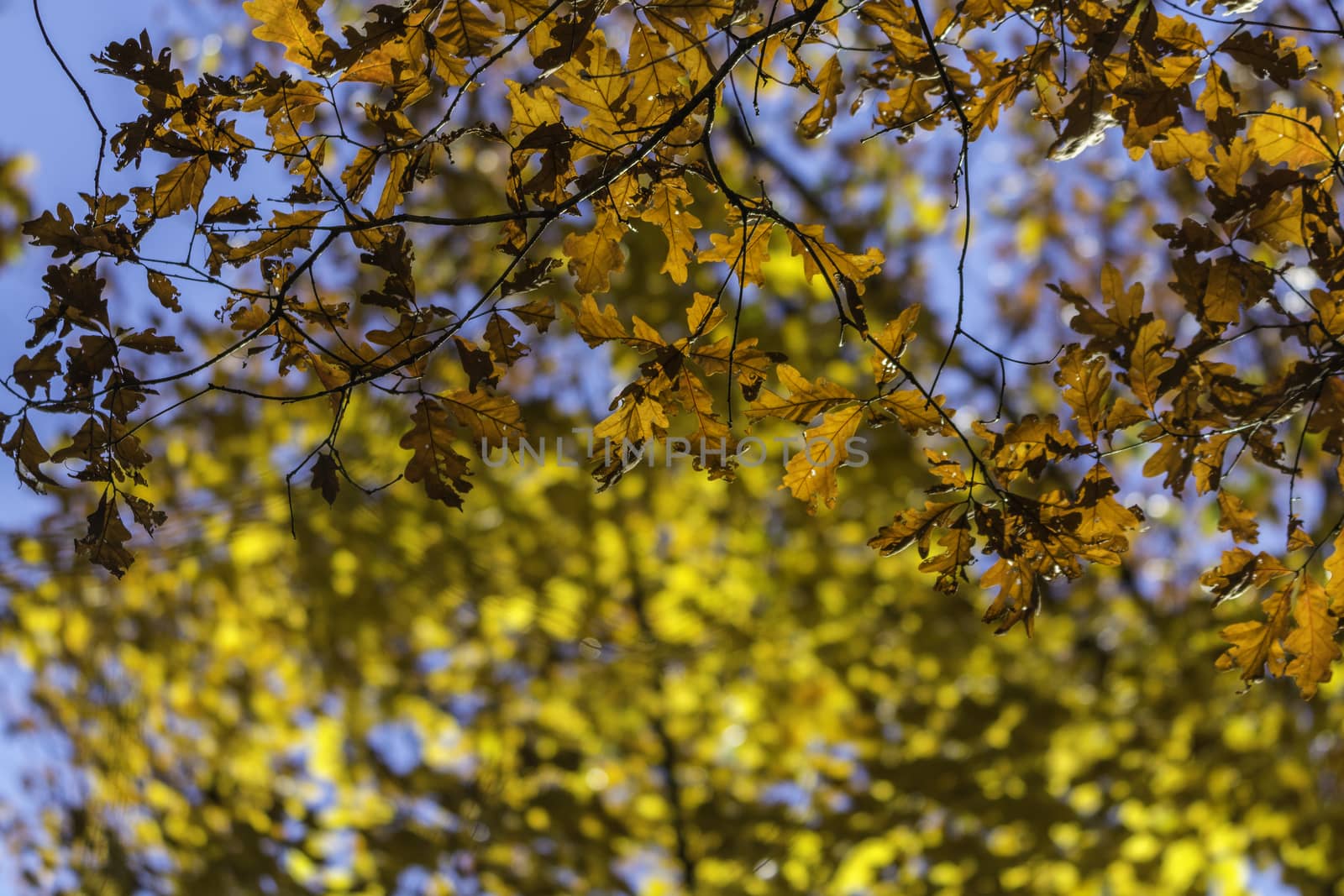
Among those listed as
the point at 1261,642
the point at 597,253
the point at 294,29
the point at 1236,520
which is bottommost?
the point at 1261,642

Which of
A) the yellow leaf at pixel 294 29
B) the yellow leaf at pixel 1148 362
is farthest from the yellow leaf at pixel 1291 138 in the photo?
the yellow leaf at pixel 294 29

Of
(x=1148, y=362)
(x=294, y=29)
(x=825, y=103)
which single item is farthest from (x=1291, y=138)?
(x=294, y=29)

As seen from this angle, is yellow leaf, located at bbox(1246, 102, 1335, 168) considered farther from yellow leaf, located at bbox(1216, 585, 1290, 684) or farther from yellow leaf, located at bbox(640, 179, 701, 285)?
yellow leaf, located at bbox(640, 179, 701, 285)

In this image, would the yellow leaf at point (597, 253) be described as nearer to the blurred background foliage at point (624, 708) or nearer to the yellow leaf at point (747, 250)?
the yellow leaf at point (747, 250)

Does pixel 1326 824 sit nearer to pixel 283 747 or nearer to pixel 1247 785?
pixel 1247 785

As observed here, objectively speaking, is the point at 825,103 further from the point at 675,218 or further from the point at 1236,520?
the point at 1236,520

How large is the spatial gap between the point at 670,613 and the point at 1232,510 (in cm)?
338

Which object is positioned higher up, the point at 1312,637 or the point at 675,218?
the point at 675,218

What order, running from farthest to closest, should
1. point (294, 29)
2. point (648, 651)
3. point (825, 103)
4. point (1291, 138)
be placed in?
1. point (648, 651)
2. point (825, 103)
3. point (1291, 138)
4. point (294, 29)

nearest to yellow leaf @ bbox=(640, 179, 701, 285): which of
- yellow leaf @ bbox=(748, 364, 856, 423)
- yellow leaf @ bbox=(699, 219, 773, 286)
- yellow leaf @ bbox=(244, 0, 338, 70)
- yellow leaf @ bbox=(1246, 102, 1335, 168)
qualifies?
yellow leaf @ bbox=(699, 219, 773, 286)

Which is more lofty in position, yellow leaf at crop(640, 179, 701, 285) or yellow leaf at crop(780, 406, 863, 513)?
yellow leaf at crop(640, 179, 701, 285)

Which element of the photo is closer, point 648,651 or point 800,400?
point 800,400

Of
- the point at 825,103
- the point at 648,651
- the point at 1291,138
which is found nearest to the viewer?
the point at 1291,138

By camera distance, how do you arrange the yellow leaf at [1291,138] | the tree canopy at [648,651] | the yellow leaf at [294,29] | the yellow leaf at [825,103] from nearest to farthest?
the yellow leaf at [294,29] < the yellow leaf at [1291,138] < the yellow leaf at [825,103] < the tree canopy at [648,651]
